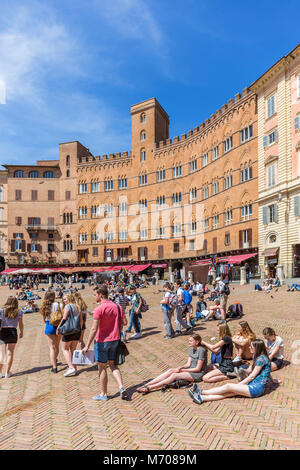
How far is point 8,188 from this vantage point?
56438 millimetres

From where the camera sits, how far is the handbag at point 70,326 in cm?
696

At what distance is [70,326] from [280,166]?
2699 cm

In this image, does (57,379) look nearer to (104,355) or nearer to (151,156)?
(104,355)

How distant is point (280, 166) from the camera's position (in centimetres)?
2922

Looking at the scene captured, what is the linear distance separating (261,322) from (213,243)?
28.2m

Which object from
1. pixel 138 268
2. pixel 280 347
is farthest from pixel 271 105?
pixel 280 347

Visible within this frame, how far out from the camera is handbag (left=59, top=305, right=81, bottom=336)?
6961mm

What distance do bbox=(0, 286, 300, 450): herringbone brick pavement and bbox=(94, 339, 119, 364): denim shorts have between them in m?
0.81

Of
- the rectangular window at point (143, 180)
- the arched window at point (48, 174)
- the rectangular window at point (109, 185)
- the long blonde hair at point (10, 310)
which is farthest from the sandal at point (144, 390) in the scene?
the arched window at point (48, 174)

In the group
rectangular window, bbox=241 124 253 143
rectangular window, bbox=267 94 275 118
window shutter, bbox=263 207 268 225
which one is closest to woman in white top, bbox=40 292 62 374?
window shutter, bbox=263 207 268 225

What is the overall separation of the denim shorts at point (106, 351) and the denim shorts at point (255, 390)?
2.44m

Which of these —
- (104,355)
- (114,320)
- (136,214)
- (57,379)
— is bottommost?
(57,379)

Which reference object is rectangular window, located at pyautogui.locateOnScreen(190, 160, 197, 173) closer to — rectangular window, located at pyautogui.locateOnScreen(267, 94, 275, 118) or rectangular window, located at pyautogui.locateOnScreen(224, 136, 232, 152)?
rectangular window, located at pyautogui.locateOnScreen(224, 136, 232, 152)
